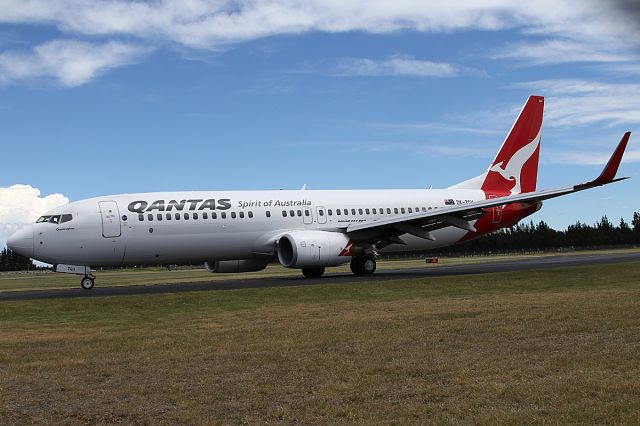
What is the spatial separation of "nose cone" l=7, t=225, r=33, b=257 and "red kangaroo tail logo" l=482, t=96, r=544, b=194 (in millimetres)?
23020

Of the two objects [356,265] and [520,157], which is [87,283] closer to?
[356,265]

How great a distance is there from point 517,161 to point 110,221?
71.3ft

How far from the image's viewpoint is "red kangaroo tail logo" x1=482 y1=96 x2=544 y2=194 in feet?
131

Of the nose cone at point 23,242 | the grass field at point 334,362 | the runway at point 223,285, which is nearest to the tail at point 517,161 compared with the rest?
the runway at point 223,285


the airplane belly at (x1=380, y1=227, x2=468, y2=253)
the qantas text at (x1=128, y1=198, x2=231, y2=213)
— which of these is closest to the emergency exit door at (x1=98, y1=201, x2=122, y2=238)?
the qantas text at (x1=128, y1=198, x2=231, y2=213)

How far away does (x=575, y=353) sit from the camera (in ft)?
35.9

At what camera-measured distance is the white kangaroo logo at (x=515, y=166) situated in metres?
40.0

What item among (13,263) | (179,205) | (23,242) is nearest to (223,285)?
→ (179,205)

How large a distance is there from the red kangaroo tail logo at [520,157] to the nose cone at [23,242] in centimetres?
2302

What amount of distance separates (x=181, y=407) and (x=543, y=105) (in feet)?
119

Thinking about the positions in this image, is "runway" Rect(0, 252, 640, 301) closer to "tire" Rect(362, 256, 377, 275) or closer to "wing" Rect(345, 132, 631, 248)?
"tire" Rect(362, 256, 377, 275)

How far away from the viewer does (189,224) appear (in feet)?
103

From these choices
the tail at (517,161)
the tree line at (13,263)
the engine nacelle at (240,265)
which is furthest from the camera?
the tree line at (13,263)

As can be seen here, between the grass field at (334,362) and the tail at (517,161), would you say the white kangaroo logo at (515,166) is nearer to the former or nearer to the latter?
the tail at (517,161)
